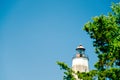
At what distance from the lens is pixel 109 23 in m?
29.6

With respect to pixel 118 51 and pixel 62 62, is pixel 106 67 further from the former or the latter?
pixel 62 62

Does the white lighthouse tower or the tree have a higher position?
the white lighthouse tower

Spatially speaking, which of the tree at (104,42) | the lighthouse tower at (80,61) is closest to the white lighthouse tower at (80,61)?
the lighthouse tower at (80,61)

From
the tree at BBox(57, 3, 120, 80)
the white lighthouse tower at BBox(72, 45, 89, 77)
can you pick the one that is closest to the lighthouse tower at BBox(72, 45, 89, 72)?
the white lighthouse tower at BBox(72, 45, 89, 77)

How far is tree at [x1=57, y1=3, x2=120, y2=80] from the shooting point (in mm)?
28359

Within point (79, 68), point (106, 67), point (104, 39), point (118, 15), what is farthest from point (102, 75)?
point (79, 68)

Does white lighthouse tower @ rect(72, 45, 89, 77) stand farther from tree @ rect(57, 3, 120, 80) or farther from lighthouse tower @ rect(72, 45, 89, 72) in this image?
tree @ rect(57, 3, 120, 80)

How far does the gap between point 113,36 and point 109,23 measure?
1.16 metres

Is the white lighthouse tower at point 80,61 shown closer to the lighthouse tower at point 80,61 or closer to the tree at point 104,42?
the lighthouse tower at point 80,61

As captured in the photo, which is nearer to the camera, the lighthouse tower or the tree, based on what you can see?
the tree

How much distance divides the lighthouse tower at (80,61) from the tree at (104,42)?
24618 millimetres

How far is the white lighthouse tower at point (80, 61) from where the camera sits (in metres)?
54.7

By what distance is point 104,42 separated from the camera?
29.8m

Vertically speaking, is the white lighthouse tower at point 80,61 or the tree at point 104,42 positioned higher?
the white lighthouse tower at point 80,61
